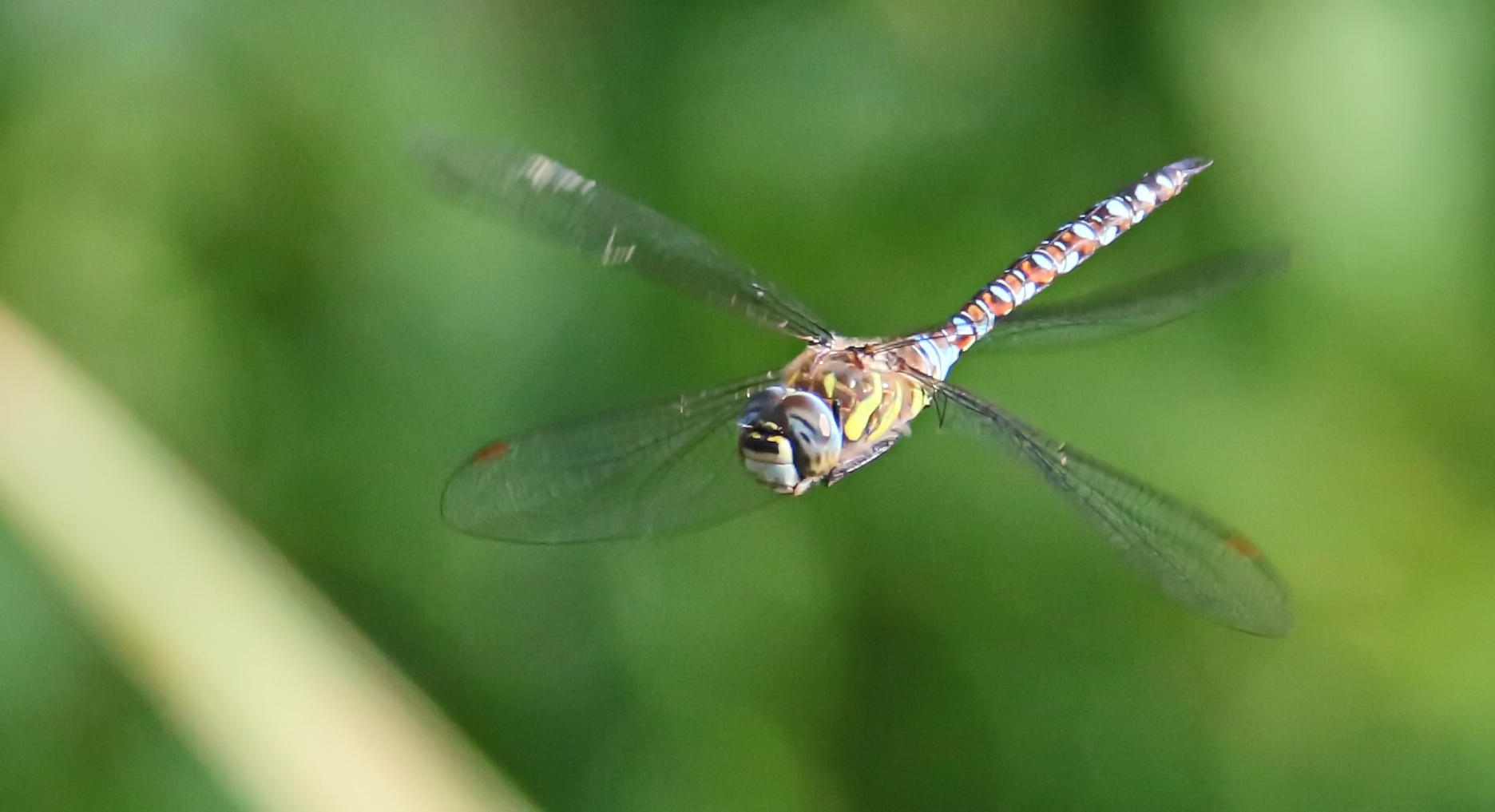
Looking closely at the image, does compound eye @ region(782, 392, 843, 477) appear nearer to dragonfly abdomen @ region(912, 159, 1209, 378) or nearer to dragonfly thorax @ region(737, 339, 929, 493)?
dragonfly thorax @ region(737, 339, 929, 493)

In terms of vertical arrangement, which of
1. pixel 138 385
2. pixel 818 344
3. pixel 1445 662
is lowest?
pixel 138 385

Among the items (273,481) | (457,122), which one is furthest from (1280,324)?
(273,481)

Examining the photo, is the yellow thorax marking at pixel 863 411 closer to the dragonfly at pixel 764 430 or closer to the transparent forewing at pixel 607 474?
the dragonfly at pixel 764 430

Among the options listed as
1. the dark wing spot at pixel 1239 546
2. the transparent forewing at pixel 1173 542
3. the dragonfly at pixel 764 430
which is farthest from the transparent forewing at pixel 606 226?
the dark wing spot at pixel 1239 546

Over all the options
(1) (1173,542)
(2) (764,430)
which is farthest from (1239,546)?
(2) (764,430)

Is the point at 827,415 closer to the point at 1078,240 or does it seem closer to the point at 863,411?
the point at 863,411

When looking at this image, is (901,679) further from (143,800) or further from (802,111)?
(143,800)
